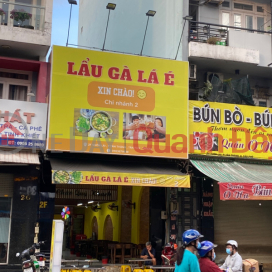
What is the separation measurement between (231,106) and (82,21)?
54.6 ft

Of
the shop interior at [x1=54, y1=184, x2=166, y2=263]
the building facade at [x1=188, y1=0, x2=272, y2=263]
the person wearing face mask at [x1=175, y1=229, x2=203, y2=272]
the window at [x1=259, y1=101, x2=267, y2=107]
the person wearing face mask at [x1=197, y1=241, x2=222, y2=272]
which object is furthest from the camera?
the window at [x1=259, y1=101, x2=267, y2=107]

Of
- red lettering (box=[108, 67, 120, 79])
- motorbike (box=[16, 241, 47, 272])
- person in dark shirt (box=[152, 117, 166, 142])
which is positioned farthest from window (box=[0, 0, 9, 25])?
motorbike (box=[16, 241, 47, 272])

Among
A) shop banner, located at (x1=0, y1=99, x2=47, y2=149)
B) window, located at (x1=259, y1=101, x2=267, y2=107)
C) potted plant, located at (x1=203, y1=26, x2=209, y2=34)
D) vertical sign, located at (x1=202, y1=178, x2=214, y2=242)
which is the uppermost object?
potted plant, located at (x1=203, y1=26, x2=209, y2=34)

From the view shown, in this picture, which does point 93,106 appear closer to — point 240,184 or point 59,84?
point 59,84

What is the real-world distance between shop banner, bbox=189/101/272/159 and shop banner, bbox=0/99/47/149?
4.93 metres

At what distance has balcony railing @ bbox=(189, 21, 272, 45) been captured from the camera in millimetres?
16531

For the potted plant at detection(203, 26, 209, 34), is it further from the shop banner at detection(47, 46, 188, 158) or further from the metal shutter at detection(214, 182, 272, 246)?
the metal shutter at detection(214, 182, 272, 246)

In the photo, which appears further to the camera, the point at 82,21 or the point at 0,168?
the point at 82,21

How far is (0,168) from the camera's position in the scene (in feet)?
45.4

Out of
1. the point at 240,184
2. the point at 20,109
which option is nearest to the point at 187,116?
the point at 240,184

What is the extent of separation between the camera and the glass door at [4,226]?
13.7m

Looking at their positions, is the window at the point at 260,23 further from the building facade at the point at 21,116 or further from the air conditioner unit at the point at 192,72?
the building facade at the point at 21,116

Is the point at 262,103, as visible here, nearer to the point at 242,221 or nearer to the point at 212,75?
the point at 212,75

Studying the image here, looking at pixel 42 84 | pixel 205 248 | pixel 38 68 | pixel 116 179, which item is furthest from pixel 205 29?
pixel 205 248
